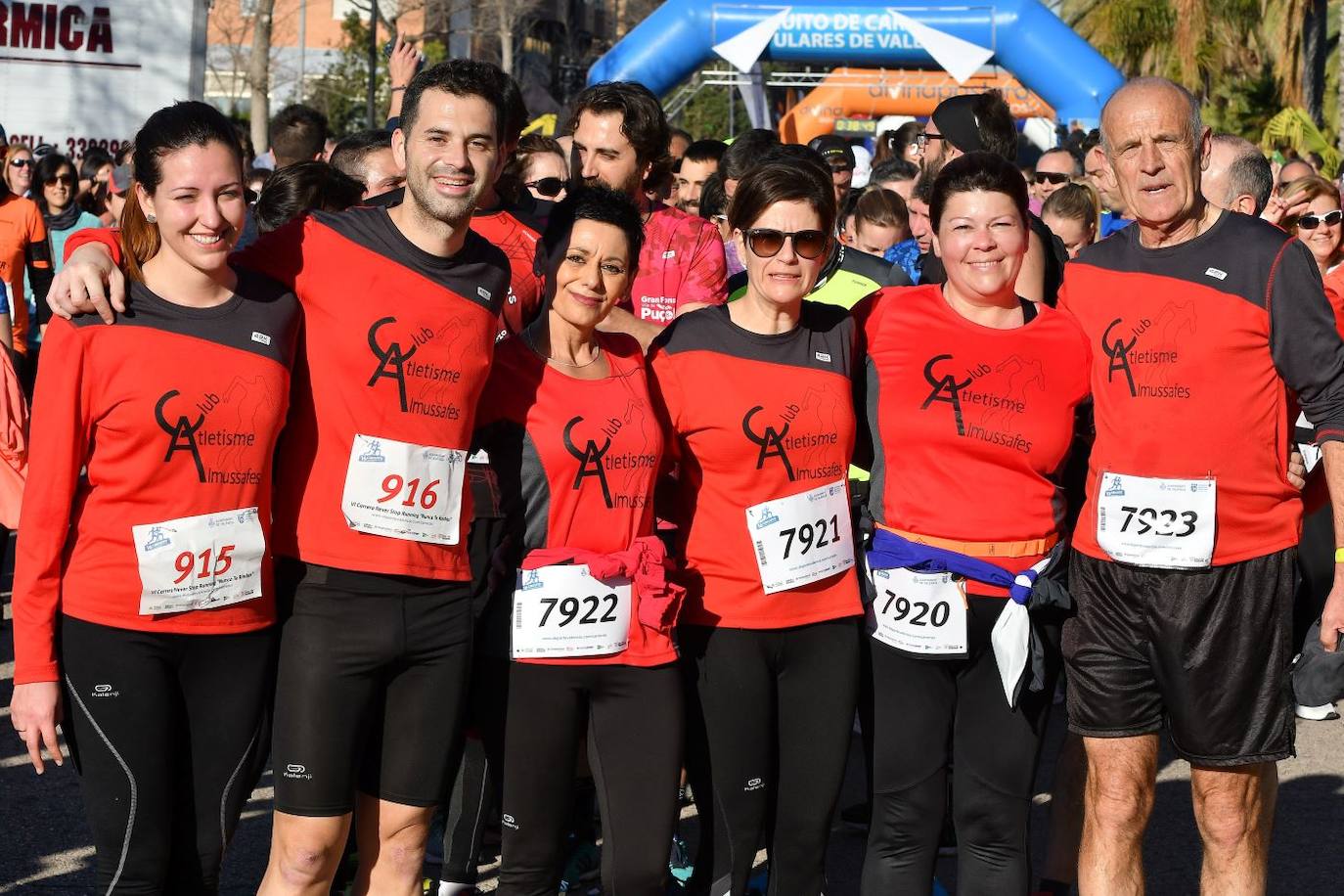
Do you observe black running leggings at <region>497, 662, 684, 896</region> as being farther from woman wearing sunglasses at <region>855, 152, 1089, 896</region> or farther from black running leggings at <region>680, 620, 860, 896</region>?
woman wearing sunglasses at <region>855, 152, 1089, 896</region>

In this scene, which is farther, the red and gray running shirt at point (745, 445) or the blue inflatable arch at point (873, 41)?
the blue inflatable arch at point (873, 41)

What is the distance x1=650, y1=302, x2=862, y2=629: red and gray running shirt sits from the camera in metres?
3.80

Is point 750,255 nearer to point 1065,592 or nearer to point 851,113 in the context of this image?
point 1065,592

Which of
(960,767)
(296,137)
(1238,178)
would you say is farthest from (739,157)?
(960,767)

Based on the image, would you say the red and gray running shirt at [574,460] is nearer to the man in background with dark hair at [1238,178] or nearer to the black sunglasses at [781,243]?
the black sunglasses at [781,243]

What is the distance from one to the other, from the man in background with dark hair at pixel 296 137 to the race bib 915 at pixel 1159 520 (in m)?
4.08

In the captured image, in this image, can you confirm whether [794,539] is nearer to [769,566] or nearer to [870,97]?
[769,566]

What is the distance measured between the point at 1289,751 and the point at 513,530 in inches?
80.4

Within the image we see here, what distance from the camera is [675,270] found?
481cm

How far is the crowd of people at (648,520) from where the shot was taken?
331 cm

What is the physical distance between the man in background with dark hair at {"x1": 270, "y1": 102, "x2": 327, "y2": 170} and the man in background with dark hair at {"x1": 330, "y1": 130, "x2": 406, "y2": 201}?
4.26 ft

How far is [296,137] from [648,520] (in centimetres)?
375

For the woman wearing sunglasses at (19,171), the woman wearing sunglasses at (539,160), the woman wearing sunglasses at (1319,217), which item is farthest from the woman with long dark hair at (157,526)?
the woman wearing sunglasses at (19,171)

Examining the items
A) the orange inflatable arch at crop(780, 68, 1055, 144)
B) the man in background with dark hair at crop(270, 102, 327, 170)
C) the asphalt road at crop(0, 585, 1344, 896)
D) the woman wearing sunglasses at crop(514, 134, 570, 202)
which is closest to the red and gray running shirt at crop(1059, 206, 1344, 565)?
the asphalt road at crop(0, 585, 1344, 896)
